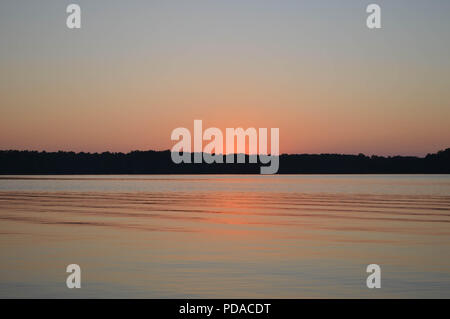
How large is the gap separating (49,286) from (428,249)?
15.9 meters

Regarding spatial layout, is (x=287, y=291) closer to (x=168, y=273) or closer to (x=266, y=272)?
(x=266, y=272)

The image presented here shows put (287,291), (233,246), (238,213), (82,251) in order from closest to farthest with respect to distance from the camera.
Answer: (287,291), (82,251), (233,246), (238,213)

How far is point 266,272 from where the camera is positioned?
78.0 feet

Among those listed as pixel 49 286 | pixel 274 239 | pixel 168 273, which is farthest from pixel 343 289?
pixel 274 239

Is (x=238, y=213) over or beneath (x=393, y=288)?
over

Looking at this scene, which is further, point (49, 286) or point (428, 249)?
point (428, 249)

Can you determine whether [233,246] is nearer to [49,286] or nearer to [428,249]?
[428,249]

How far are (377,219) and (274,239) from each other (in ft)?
41.9

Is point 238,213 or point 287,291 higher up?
point 238,213

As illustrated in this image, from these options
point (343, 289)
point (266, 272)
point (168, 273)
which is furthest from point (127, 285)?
point (343, 289)

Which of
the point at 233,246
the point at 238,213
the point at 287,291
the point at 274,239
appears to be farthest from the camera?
the point at 238,213

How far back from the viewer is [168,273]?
928 inches

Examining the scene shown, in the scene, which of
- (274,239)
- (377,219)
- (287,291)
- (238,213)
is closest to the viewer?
(287,291)

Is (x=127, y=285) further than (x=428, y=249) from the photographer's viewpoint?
No
